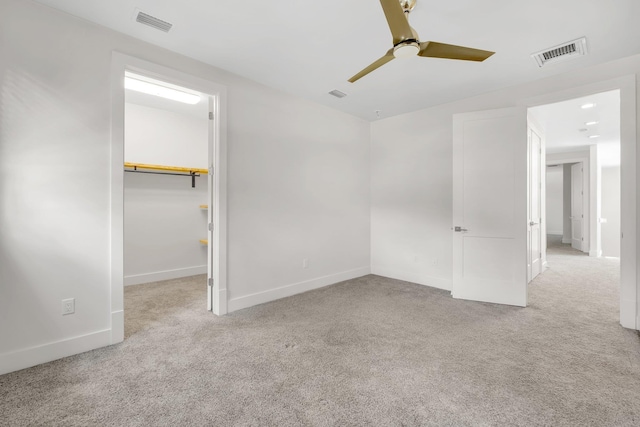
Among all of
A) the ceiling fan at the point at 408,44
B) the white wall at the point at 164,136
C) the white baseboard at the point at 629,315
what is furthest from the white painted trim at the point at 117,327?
the white baseboard at the point at 629,315

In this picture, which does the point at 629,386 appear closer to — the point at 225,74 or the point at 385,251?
the point at 385,251

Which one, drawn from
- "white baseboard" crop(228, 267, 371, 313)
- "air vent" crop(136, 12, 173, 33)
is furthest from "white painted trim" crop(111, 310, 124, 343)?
"air vent" crop(136, 12, 173, 33)

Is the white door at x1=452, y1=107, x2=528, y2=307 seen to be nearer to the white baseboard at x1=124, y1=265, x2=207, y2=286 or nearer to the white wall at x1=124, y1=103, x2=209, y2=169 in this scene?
the white wall at x1=124, y1=103, x2=209, y2=169

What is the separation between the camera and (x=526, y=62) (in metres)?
2.91

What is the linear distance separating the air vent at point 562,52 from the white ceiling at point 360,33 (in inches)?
2.8

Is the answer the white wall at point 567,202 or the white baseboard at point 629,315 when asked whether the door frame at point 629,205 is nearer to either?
the white baseboard at point 629,315

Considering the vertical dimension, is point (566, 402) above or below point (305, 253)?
below

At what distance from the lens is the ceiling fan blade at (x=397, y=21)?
1545 mm

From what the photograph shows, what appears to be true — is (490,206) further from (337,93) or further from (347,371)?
(347,371)

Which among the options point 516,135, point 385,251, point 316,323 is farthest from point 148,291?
point 516,135

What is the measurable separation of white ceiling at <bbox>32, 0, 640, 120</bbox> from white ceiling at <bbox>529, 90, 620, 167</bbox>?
144cm

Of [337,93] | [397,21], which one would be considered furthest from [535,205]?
[397,21]

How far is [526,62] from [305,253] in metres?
3.36

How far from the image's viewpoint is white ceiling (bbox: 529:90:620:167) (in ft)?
13.3
